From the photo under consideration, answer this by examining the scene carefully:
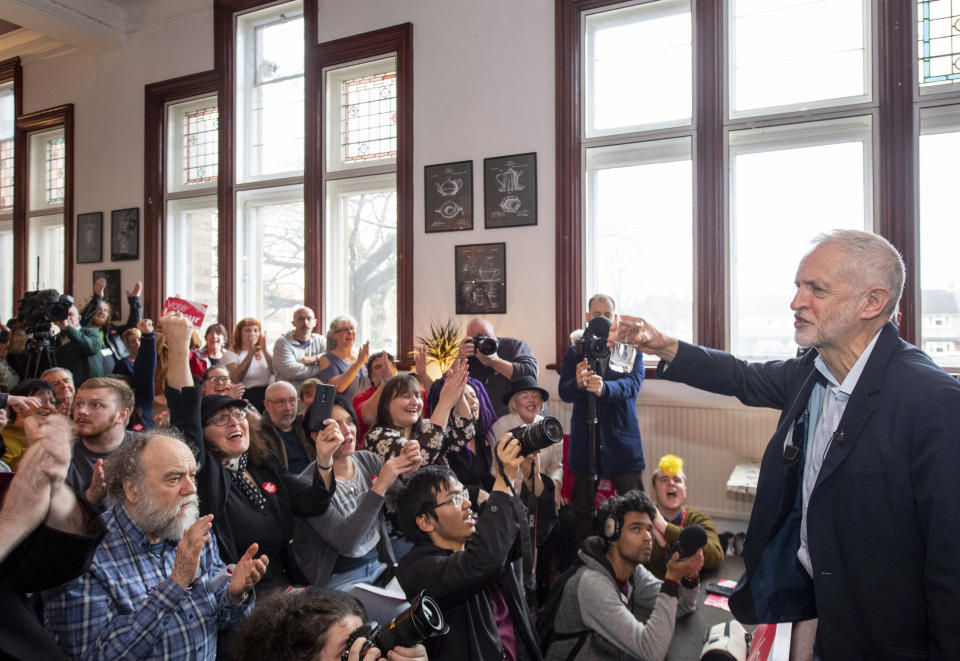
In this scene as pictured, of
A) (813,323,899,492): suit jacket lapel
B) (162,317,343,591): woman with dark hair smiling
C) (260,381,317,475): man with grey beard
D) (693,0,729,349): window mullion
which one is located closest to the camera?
(813,323,899,492): suit jacket lapel

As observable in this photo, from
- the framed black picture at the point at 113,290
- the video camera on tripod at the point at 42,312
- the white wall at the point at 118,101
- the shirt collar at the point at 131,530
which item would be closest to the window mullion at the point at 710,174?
the shirt collar at the point at 131,530

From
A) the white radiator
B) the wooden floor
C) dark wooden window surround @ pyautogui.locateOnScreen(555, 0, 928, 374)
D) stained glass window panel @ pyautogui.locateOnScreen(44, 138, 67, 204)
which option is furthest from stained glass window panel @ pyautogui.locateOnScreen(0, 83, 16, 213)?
the wooden floor

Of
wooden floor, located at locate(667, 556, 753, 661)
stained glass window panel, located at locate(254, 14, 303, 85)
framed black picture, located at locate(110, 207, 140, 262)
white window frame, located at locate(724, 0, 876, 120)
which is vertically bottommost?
wooden floor, located at locate(667, 556, 753, 661)

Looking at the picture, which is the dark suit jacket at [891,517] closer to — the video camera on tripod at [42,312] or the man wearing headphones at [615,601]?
the man wearing headphones at [615,601]

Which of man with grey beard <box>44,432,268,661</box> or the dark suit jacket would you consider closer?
the dark suit jacket

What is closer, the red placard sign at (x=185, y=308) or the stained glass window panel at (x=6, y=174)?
the red placard sign at (x=185, y=308)

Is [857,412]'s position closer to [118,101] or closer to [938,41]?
[938,41]

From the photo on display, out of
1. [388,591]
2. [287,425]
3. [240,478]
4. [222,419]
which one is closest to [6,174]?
[287,425]

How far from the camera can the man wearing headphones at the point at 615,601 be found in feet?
6.75

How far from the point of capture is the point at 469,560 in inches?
67.7

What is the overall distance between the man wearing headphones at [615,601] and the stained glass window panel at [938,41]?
342cm

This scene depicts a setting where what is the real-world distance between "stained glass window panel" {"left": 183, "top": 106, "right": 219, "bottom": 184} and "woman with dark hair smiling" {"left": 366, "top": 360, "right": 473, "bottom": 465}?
15.3 ft

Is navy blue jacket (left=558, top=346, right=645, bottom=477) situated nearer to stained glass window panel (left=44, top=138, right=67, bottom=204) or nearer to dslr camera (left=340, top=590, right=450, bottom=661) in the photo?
dslr camera (left=340, top=590, right=450, bottom=661)

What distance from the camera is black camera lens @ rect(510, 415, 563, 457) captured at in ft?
5.77
